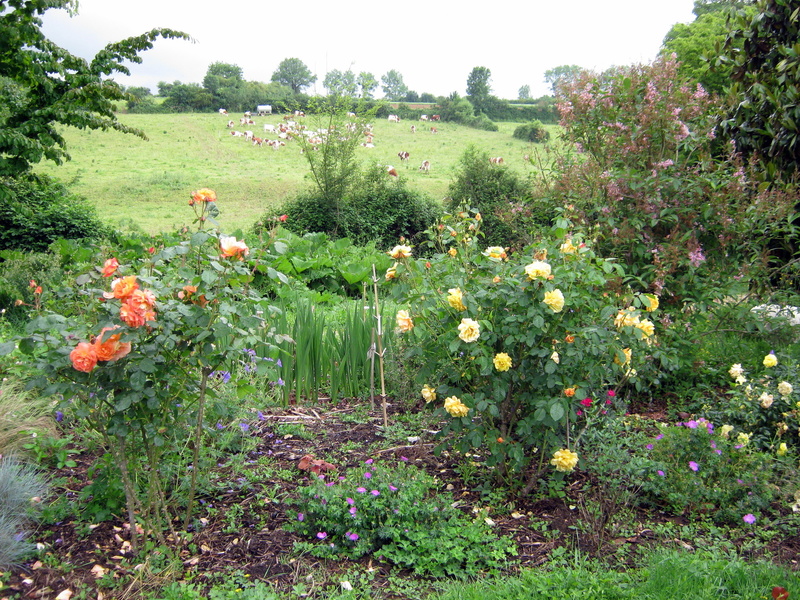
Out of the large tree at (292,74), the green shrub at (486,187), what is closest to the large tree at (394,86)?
the large tree at (292,74)

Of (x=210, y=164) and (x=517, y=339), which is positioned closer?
(x=517, y=339)

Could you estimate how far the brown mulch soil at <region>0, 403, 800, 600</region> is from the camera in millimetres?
1980

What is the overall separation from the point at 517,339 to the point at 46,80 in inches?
257

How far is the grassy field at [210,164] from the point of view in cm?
1317

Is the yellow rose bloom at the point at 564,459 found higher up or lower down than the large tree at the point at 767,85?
lower down

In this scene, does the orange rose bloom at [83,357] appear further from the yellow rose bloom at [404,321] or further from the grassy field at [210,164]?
the grassy field at [210,164]

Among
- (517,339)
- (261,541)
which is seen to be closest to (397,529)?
(261,541)

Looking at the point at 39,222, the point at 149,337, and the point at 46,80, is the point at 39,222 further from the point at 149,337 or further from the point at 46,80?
the point at 149,337

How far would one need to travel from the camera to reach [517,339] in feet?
7.70

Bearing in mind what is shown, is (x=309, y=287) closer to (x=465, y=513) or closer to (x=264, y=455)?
(x=264, y=455)

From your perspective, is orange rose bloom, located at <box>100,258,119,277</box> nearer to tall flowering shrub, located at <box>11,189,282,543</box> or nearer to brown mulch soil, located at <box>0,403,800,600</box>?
tall flowering shrub, located at <box>11,189,282,543</box>

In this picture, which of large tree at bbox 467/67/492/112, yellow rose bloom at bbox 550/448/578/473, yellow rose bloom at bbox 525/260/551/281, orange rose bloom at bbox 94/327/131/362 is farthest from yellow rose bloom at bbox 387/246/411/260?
large tree at bbox 467/67/492/112

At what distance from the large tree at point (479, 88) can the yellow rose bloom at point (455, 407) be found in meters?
26.8

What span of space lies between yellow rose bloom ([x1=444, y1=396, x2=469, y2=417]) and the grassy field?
784 cm
